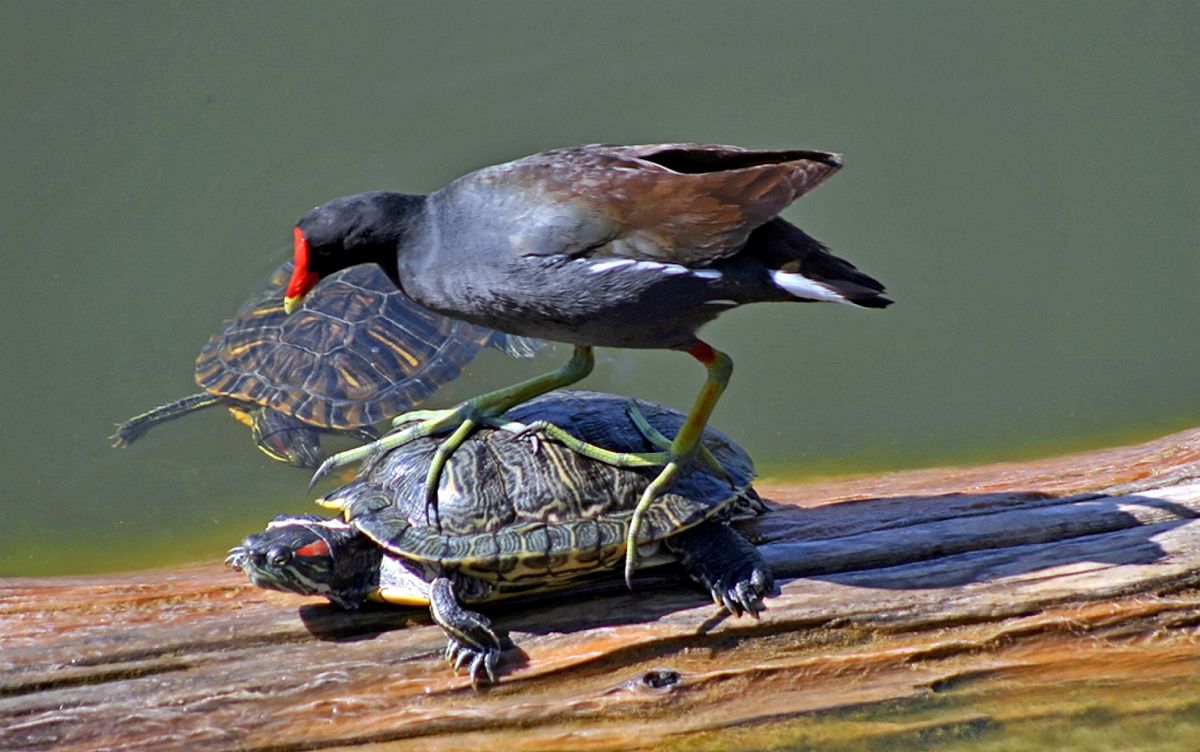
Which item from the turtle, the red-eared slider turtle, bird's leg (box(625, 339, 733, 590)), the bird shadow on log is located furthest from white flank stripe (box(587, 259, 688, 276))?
the red-eared slider turtle

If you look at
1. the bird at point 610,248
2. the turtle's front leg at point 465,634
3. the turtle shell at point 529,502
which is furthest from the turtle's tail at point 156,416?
the turtle's front leg at point 465,634

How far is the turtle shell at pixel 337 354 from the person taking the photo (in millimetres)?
5504

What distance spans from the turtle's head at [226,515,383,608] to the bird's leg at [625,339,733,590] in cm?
76

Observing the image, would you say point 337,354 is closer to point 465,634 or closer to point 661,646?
point 465,634

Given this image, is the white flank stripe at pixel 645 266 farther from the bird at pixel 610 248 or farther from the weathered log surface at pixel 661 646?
the weathered log surface at pixel 661 646

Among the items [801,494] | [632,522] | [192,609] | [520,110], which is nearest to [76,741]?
[192,609]

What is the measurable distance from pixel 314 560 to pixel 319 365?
2.46 meters

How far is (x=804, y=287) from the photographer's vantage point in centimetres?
324

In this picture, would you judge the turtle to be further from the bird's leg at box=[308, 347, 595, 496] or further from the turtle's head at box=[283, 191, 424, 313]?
the turtle's head at box=[283, 191, 424, 313]

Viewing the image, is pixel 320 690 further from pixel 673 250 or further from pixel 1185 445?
pixel 1185 445

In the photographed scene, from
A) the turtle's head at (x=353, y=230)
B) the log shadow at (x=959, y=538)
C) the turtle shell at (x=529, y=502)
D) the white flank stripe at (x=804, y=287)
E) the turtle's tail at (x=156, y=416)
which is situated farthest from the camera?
the turtle's tail at (x=156, y=416)

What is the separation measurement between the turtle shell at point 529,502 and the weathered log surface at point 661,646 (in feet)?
0.80

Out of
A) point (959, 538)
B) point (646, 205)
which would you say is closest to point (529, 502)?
point (646, 205)

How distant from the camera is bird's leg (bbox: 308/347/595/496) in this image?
11.9ft
